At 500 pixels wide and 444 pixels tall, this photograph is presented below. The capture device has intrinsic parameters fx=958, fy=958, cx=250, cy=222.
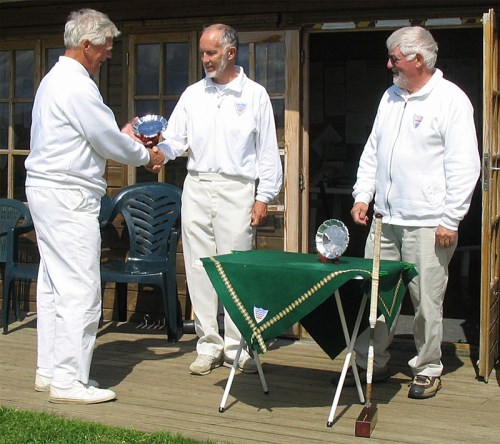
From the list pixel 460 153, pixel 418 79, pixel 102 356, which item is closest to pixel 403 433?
pixel 460 153

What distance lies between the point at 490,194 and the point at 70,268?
2277mm

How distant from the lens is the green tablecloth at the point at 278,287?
427 centimetres

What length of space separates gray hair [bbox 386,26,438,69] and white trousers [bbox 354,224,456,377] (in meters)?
0.87

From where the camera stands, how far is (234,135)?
5.32 metres

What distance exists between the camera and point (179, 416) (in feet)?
15.0

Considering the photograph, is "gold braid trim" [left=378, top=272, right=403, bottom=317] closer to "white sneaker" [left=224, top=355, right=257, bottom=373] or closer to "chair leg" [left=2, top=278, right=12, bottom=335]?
"white sneaker" [left=224, top=355, right=257, bottom=373]

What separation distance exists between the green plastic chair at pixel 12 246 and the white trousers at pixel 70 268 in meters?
1.76

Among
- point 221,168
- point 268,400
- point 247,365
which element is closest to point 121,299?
point 247,365

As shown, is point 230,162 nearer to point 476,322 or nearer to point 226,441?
point 226,441

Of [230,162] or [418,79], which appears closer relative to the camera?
[418,79]

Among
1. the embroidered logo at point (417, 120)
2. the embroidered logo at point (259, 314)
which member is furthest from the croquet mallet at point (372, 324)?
the embroidered logo at point (417, 120)

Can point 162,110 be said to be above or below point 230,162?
above

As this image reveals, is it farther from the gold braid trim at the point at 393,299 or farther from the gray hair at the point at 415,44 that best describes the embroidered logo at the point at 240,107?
the gold braid trim at the point at 393,299

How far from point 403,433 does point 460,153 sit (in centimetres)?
140
